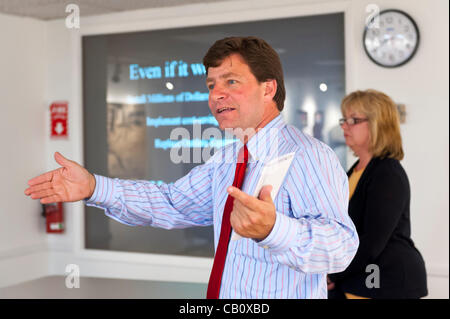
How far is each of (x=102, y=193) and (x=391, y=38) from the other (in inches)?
101

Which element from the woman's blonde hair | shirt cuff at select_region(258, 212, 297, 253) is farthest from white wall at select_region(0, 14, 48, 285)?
shirt cuff at select_region(258, 212, 297, 253)

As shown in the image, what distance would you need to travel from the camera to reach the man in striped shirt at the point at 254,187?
102cm

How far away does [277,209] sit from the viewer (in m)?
1.14

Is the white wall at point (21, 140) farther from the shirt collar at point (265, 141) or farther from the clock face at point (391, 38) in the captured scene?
the shirt collar at point (265, 141)

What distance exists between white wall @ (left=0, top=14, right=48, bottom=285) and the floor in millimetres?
222

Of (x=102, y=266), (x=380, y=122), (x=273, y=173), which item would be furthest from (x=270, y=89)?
(x=102, y=266)

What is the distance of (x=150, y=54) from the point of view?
4.15 metres

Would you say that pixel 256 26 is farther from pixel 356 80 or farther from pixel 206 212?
pixel 206 212

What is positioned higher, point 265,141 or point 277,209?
point 265,141

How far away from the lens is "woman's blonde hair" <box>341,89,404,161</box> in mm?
2070

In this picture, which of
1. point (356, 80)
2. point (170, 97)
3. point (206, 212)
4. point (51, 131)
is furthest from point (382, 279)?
point (51, 131)

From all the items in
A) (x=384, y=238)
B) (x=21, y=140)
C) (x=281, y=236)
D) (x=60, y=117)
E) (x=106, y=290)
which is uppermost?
(x=60, y=117)

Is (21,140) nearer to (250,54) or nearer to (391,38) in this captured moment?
(391,38)
